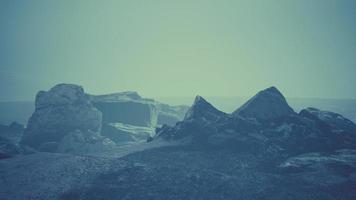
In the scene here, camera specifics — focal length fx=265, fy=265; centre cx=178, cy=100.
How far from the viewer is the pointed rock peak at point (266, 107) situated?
143 feet

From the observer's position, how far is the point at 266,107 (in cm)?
4466

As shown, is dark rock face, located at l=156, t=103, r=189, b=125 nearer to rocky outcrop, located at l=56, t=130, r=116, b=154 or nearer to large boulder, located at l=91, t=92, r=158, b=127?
large boulder, located at l=91, t=92, r=158, b=127

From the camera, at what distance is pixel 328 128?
38.1 m

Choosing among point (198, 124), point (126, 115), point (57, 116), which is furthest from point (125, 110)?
point (198, 124)

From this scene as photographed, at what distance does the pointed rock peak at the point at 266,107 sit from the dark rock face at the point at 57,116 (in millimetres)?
37318

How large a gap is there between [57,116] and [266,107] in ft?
145

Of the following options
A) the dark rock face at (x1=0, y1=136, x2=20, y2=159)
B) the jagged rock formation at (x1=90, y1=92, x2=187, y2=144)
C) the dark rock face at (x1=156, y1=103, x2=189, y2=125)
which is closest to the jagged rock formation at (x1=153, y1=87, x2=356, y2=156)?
the dark rock face at (x1=0, y1=136, x2=20, y2=159)

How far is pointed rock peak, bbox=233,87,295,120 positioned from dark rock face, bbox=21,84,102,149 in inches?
1469

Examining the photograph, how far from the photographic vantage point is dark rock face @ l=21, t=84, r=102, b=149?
57.6 m

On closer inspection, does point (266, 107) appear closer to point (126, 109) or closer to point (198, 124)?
point (198, 124)

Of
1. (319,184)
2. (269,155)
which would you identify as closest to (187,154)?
(269,155)

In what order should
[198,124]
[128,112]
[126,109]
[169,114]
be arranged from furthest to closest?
[169,114]
[128,112]
[126,109]
[198,124]

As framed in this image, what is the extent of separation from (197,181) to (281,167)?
1027 cm

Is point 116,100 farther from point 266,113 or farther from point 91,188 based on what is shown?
point 91,188
